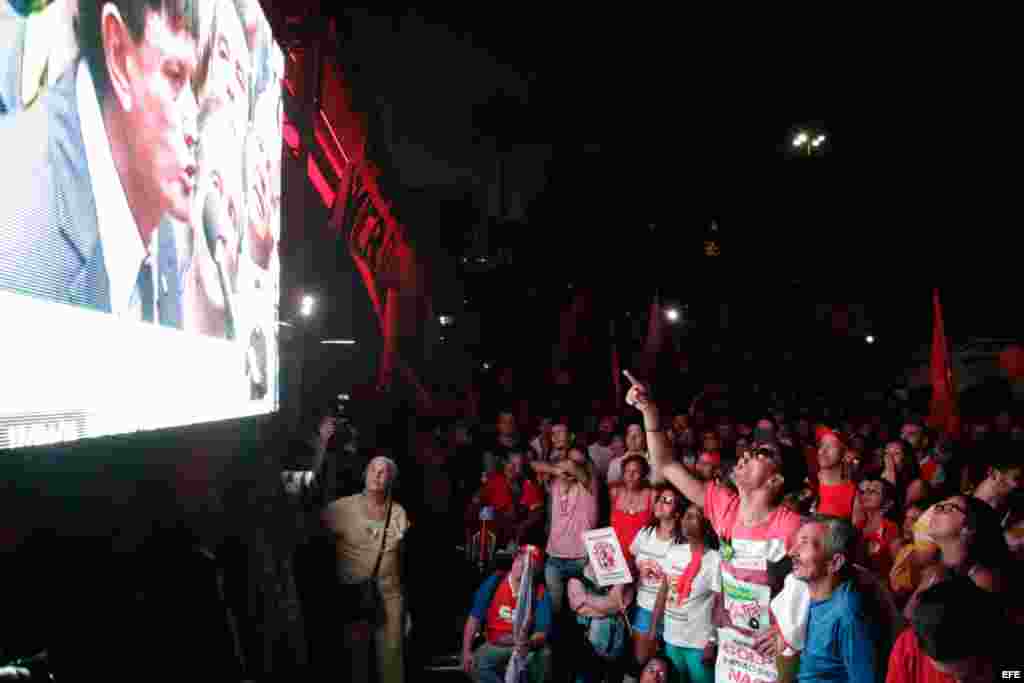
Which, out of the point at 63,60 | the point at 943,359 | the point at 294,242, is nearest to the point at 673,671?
the point at 294,242

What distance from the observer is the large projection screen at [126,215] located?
1.63m

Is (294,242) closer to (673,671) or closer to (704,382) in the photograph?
(673,671)

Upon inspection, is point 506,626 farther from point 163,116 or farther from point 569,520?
point 163,116

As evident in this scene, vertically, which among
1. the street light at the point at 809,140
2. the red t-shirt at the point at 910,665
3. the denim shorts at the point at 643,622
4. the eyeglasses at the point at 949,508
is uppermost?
the street light at the point at 809,140

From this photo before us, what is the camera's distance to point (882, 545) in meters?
4.84

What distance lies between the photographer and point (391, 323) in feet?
28.0

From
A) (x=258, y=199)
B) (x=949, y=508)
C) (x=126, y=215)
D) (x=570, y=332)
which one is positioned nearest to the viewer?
(x=126, y=215)

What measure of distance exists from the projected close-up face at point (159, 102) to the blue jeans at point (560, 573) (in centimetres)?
482

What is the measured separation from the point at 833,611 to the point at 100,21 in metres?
3.45

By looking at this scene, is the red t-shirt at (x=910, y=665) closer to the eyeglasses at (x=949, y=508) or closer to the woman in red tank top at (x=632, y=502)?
the eyeglasses at (x=949, y=508)

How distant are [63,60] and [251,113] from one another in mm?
1880

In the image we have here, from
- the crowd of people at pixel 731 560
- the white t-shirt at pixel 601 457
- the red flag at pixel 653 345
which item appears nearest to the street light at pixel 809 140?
the red flag at pixel 653 345

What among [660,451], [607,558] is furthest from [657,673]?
[660,451]

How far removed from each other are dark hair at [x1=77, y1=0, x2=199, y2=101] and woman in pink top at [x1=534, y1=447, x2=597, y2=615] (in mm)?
5184
